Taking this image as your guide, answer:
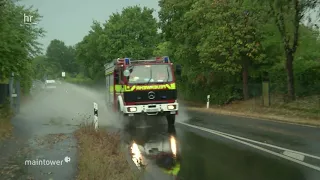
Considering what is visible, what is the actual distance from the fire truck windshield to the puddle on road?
3.67 metres

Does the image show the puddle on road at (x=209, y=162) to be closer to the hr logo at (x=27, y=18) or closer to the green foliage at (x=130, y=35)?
the hr logo at (x=27, y=18)

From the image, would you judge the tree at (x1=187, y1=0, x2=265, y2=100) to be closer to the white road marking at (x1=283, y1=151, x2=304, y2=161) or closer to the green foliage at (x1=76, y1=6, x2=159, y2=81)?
the white road marking at (x1=283, y1=151, x2=304, y2=161)

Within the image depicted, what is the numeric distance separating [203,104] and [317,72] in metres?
12.6

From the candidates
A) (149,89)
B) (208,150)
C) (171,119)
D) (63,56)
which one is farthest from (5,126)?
(63,56)

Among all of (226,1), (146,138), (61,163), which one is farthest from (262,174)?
(226,1)

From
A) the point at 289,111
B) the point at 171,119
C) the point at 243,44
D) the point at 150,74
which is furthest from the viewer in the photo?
the point at 243,44

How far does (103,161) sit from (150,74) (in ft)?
28.6

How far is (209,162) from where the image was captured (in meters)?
9.27

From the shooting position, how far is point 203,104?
35.7 m

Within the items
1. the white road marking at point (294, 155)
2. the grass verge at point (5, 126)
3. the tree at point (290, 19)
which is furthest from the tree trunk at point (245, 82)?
the white road marking at point (294, 155)

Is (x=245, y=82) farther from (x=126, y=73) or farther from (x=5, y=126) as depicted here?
(x=5, y=126)

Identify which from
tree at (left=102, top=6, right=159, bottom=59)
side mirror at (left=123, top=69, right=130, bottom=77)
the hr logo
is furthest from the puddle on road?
tree at (left=102, top=6, right=159, bottom=59)

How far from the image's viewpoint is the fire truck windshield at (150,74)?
16422mm

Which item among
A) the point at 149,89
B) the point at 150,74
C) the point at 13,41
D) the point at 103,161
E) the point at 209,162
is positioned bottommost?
the point at 209,162
